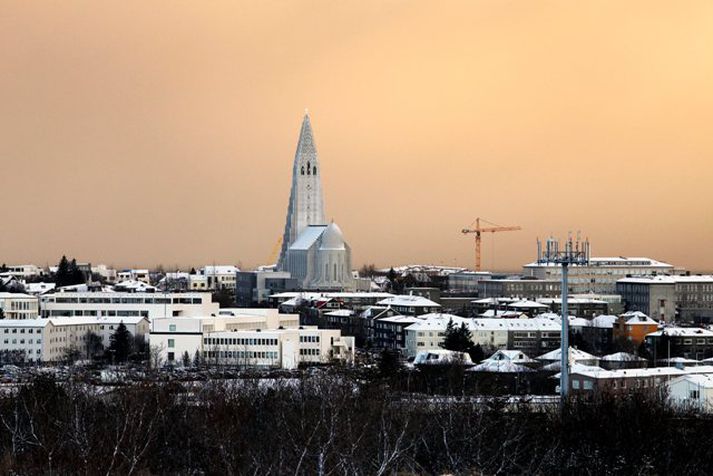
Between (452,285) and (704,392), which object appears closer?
(704,392)

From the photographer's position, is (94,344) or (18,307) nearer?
(94,344)

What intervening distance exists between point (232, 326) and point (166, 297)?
21.7ft

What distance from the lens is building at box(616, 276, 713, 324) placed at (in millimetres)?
64312

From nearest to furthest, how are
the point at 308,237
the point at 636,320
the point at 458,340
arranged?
1. the point at 458,340
2. the point at 636,320
3. the point at 308,237

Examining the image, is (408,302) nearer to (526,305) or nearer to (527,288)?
(526,305)

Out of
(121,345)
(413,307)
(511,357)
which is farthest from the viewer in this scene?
(413,307)

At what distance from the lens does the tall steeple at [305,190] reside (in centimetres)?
8288

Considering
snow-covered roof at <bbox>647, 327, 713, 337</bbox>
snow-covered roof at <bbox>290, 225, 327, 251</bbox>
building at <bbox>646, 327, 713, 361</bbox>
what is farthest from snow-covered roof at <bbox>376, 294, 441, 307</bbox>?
snow-covered roof at <bbox>290, 225, 327, 251</bbox>

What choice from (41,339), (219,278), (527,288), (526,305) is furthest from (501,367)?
(219,278)

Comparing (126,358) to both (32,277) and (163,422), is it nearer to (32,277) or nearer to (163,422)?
(163,422)

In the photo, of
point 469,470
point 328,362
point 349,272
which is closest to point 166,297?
point 328,362

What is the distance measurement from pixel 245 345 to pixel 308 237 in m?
36.9

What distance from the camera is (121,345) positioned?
45.0 metres

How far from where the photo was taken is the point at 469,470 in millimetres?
20000
